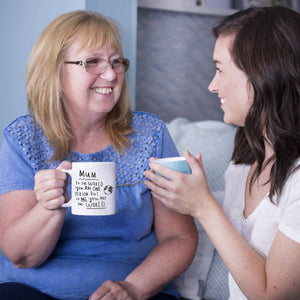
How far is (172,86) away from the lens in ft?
7.89

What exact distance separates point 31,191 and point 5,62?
0.82 metres

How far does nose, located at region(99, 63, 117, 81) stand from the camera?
1.31 meters

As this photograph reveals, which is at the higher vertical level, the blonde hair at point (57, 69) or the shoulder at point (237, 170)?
the blonde hair at point (57, 69)

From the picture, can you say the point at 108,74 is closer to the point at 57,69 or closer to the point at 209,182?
the point at 57,69

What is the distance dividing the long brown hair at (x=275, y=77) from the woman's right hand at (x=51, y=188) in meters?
0.52

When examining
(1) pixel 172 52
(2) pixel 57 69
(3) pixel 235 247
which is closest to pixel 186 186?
(3) pixel 235 247

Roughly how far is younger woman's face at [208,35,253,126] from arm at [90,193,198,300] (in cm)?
40

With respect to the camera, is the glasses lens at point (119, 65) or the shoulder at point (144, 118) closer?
the glasses lens at point (119, 65)

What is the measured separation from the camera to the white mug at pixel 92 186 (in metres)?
0.93

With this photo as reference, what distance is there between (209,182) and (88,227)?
1.97 feet

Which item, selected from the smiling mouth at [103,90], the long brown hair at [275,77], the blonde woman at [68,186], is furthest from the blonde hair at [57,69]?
the long brown hair at [275,77]

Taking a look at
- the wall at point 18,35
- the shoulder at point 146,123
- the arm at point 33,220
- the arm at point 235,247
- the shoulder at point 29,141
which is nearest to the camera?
the arm at point 235,247

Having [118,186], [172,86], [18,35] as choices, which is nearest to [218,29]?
[118,186]

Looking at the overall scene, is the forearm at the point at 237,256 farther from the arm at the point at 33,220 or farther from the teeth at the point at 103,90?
the teeth at the point at 103,90
